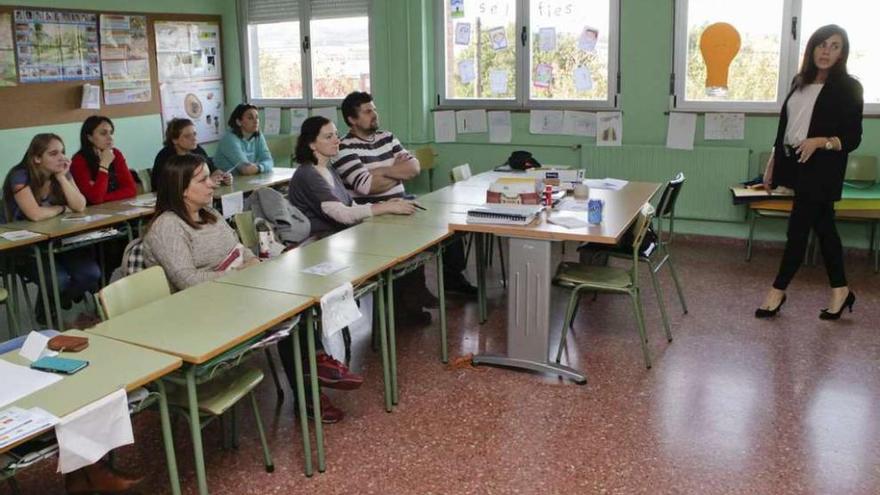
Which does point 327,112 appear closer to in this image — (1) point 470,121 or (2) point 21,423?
(1) point 470,121

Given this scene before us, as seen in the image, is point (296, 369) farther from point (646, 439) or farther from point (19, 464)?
point (646, 439)

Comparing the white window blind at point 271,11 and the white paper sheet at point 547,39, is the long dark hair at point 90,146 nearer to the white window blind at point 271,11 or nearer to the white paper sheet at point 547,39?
the white window blind at point 271,11

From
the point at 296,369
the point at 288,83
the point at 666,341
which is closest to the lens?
the point at 296,369

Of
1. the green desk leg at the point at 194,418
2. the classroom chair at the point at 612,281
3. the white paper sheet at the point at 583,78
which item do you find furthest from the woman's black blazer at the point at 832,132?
the green desk leg at the point at 194,418

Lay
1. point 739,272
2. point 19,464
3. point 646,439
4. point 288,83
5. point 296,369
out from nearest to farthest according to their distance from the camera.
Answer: point 19,464, point 296,369, point 646,439, point 739,272, point 288,83

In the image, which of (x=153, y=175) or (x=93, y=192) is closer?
(x=93, y=192)

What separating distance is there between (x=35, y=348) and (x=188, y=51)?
5.55 meters

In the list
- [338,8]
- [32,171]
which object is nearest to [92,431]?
[32,171]

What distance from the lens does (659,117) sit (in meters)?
5.97

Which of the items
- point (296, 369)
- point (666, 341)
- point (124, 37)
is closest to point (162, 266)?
point (296, 369)

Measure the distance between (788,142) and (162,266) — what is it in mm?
3172

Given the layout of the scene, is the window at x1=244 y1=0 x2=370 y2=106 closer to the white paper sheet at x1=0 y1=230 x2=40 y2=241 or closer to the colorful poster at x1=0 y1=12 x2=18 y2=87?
the colorful poster at x1=0 y1=12 x2=18 y2=87

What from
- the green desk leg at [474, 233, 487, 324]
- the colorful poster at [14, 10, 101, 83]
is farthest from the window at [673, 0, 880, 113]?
the colorful poster at [14, 10, 101, 83]

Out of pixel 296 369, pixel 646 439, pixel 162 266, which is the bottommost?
pixel 646 439
